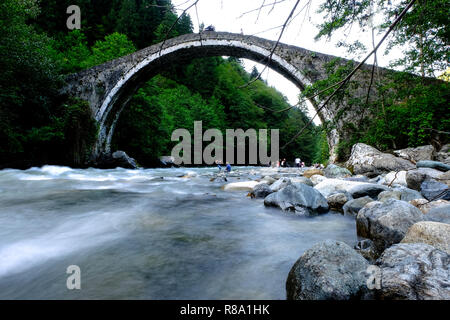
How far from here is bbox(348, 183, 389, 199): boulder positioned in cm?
384

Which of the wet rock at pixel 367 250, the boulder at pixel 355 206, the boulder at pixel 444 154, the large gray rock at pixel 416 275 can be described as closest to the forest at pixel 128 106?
the boulder at pixel 444 154

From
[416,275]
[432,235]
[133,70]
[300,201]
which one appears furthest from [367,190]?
[133,70]

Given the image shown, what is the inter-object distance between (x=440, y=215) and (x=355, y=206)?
1.12 meters

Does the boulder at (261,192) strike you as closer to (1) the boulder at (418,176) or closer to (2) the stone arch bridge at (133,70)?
(1) the boulder at (418,176)

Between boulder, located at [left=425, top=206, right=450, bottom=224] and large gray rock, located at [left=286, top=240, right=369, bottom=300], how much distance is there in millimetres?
1410

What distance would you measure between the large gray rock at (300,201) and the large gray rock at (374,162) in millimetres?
3324

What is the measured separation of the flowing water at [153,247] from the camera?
158 cm

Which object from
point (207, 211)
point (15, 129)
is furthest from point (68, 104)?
point (207, 211)

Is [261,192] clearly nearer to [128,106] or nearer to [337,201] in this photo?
[337,201]

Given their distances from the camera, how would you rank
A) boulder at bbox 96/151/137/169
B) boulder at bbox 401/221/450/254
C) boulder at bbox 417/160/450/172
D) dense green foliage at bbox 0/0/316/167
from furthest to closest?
1. boulder at bbox 96/151/137/169
2. dense green foliage at bbox 0/0/316/167
3. boulder at bbox 417/160/450/172
4. boulder at bbox 401/221/450/254

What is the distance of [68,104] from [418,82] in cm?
1544

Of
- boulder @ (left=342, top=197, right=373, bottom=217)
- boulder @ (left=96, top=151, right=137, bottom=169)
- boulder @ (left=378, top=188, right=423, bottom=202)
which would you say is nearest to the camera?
boulder @ (left=378, top=188, right=423, bottom=202)

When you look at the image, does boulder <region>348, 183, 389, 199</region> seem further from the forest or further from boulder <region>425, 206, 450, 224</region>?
boulder <region>425, 206, 450, 224</region>

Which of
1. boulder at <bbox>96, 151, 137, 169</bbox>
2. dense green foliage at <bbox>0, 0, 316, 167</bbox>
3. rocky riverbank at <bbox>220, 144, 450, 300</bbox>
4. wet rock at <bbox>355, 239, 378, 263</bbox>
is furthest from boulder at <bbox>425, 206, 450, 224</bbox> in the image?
boulder at <bbox>96, 151, 137, 169</bbox>
